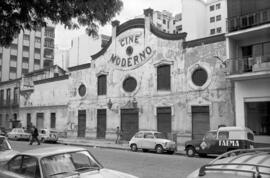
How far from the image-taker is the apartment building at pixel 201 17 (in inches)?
2270

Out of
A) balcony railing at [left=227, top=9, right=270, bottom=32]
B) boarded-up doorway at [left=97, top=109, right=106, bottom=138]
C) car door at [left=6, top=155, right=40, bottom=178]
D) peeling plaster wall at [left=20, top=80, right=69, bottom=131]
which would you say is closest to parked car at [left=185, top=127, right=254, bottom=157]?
balcony railing at [left=227, top=9, right=270, bottom=32]

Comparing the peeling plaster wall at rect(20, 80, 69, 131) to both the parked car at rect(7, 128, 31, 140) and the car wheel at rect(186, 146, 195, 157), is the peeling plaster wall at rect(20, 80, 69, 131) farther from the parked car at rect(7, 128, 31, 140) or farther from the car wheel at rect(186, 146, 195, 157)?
the car wheel at rect(186, 146, 195, 157)

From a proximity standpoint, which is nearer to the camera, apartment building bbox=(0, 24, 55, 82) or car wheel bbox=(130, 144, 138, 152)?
car wheel bbox=(130, 144, 138, 152)

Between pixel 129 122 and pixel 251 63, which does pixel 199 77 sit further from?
pixel 129 122

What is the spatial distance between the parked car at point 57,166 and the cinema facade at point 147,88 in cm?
1676

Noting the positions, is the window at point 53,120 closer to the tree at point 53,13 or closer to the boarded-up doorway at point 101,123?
the boarded-up doorway at point 101,123

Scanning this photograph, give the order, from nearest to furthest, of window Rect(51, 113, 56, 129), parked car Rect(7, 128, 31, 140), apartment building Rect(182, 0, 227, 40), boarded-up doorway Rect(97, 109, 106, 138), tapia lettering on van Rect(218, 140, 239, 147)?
tapia lettering on van Rect(218, 140, 239, 147) → boarded-up doorway Rect(97, 109, 106, 138) → parked car Rect(7, 128, 31, 140) → window Rect(51, 113, 56, 129) → apartment building Rect(182, 0, 227, 40)

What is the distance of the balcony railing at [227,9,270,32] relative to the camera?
787 inches

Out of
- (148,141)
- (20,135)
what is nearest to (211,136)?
(148,141)

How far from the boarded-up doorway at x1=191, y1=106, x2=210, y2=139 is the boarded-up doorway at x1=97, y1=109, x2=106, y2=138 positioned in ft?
34.8

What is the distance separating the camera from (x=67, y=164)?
20.5 ft

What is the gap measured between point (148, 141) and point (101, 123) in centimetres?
1097

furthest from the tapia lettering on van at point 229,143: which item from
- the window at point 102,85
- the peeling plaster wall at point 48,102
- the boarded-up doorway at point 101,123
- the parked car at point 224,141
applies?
the peeling plaster wall at point 48,102

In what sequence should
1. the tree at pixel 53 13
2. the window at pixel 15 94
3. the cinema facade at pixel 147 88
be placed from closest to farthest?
the tree at pixel 53 13, the cinema facade at pixel 147 88, the window at pixel 15 94
